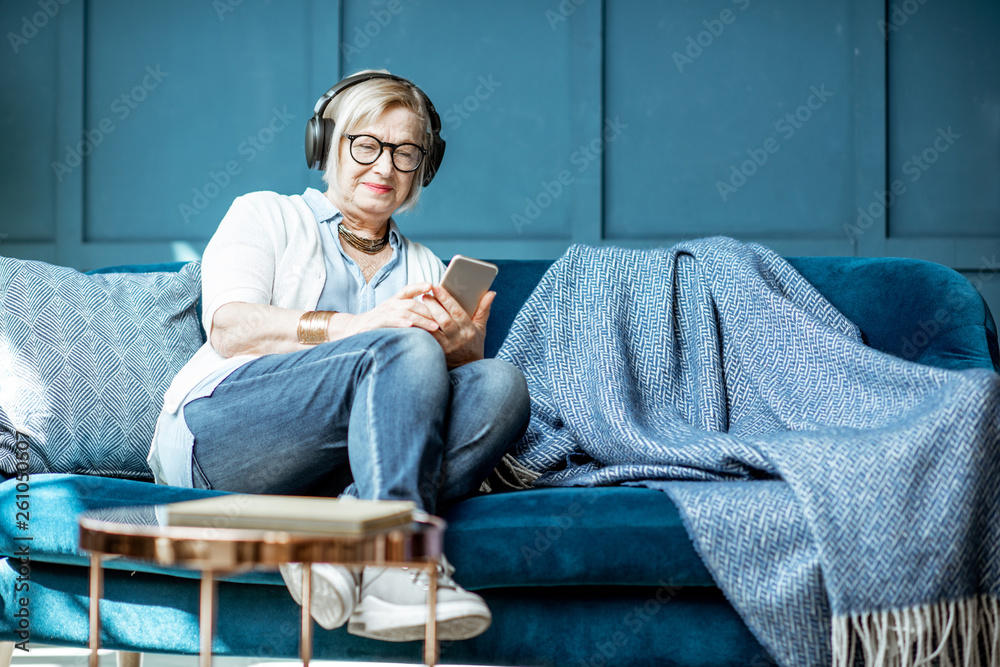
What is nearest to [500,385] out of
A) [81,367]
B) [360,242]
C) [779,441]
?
[779,441]

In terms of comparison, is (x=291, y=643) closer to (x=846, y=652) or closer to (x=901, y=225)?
(x=846, y=652)

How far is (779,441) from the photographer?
1231 mm

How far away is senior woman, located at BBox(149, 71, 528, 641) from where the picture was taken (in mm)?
1058

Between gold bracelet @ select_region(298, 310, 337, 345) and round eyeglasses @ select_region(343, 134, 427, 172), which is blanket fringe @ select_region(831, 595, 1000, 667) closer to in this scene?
gold bracelet @ select_region(298, 310, 337, 345)

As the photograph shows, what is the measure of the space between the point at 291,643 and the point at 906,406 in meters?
0.95

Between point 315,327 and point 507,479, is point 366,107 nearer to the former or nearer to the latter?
point 315,327

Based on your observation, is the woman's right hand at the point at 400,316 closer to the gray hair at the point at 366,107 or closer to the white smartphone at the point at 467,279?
the white smartphone at the point at 467,279

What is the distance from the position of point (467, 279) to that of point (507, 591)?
45 cm

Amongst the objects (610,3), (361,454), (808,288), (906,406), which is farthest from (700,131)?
(361,454)

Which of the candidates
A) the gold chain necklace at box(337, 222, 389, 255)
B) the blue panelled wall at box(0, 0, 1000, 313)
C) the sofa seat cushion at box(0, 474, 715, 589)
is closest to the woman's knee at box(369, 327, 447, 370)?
the sofa seat cushion at box(0, 474, 715, 589)

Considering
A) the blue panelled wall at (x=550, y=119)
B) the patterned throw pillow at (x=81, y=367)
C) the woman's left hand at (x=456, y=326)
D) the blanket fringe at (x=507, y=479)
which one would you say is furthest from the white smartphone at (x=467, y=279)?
the blue panelled wall at (x=550, y=119)

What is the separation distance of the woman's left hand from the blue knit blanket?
188 mm

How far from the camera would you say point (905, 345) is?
1.60 metres

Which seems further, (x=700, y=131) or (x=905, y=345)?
(x=700, y=131)
